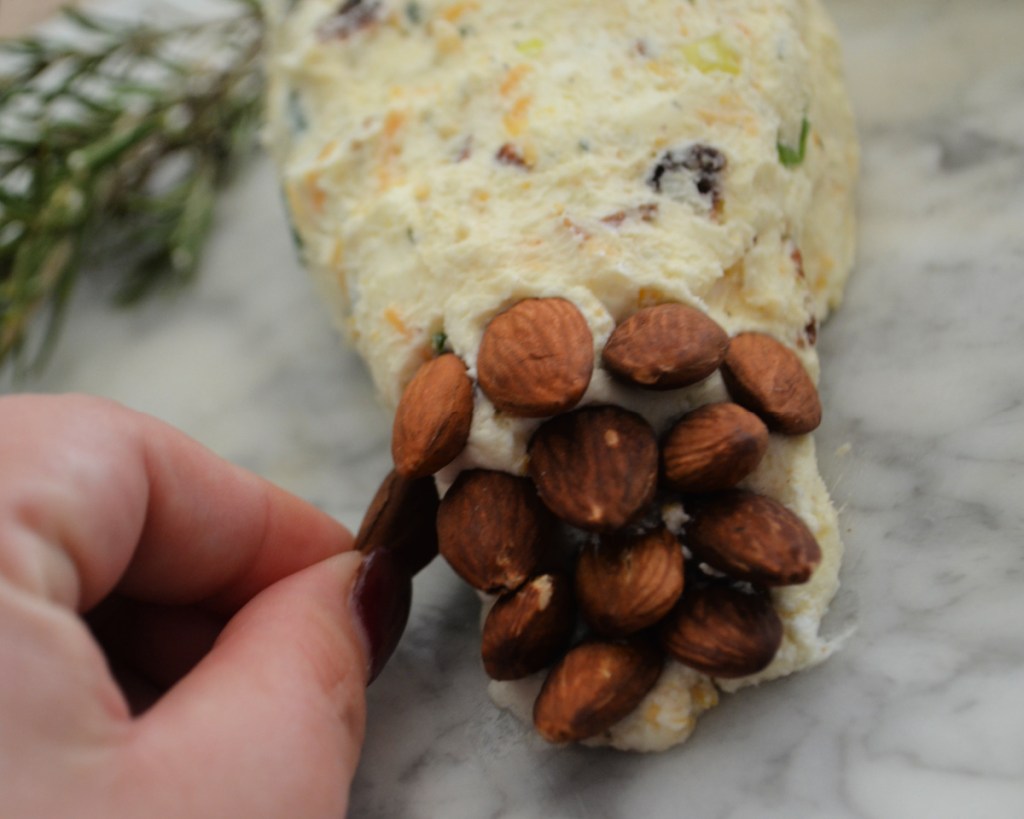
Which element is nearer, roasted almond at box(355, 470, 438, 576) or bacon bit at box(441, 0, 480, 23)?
roasted almond at box(355, 470, 438, 576)

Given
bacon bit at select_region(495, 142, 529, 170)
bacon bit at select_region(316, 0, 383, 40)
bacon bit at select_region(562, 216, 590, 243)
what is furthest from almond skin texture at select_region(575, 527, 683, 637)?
bacon bit at select_region(316, 0, 383, 40)

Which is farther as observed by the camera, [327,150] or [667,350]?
[327,150]

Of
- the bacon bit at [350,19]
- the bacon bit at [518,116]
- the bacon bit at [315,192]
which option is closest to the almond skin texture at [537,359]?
the bacon bit at [518,116]

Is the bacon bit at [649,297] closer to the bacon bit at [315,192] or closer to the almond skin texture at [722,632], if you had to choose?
the almond skin texture at [722,632]

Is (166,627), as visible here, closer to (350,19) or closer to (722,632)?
(722,632)

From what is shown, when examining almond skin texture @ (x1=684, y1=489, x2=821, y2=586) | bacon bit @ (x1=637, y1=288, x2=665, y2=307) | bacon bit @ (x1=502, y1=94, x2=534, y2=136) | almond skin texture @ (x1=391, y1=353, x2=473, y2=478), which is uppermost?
bacon bit @ (x1=502, y1=94, x2=534, y2=136)

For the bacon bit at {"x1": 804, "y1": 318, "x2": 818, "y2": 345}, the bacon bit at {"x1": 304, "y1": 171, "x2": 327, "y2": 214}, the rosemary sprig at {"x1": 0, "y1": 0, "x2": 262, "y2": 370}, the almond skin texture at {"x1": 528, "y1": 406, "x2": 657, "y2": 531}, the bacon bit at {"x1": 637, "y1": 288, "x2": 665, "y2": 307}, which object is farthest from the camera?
the rosemary sprig at {"x1": 0, "y1": 0, "x2": 262, "y2": 370}

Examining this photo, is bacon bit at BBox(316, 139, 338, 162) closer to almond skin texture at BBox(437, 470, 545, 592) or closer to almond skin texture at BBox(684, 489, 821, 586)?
almond skin texture at BBox(437, 470, 545, 592)

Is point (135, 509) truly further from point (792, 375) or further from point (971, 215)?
point (971, 215)

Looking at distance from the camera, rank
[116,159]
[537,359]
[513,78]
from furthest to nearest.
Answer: [116,159]
[513,78]
[537,359]

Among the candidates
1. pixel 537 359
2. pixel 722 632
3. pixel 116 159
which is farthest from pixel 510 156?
pixel 116 159
